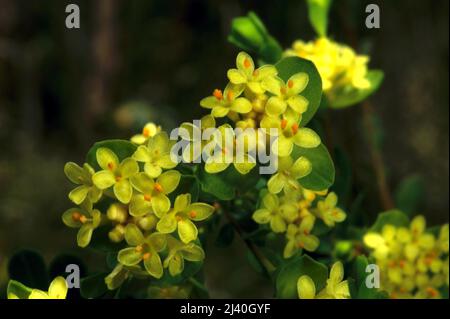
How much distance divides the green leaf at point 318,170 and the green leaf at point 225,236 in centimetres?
11

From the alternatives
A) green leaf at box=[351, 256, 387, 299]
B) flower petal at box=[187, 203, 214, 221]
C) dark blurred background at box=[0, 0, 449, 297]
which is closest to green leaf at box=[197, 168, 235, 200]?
flower petal at box=[187, 203, 214, 221]

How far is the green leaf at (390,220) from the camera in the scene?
0.79 meters

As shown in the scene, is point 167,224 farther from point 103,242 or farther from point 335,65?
point 335,65

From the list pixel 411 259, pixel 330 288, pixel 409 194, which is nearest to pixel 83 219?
pixel 330 288

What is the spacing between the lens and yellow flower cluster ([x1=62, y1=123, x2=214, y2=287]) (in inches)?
23.5

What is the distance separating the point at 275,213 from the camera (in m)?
0.67

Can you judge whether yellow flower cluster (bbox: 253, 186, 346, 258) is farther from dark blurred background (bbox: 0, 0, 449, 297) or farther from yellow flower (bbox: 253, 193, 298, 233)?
dark blurred background (bbox: 0, 0, 449, 297)

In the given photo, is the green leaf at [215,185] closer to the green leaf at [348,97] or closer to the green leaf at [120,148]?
the green leaf at [120,148]

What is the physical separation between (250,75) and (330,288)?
19 cm

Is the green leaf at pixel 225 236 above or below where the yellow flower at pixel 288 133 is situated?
below

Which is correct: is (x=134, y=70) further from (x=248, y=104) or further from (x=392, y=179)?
(x=248, y=104)

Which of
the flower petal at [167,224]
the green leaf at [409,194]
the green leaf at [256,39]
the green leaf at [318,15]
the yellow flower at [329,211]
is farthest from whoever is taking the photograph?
the green leaf at [409,194]

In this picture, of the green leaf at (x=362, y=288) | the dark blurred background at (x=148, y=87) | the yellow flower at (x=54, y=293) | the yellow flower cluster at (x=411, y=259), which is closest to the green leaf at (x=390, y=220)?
the yellow flower cluster at (x=411, y=259)
